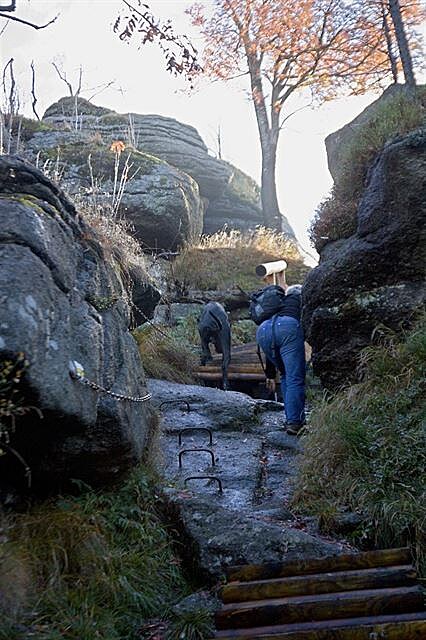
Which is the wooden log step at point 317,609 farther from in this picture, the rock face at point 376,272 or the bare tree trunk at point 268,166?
the bare tree trunk at point 268,166

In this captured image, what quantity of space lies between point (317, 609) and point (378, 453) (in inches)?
65.1

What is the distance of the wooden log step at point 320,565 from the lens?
323cm

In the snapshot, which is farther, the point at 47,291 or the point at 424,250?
the point at 424,250

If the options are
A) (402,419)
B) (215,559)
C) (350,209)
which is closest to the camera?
(215,559)

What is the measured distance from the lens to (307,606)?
282 cm

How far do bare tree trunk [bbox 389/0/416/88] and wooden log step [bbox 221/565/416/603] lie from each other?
700 centimetres

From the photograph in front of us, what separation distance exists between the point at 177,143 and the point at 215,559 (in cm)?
1996

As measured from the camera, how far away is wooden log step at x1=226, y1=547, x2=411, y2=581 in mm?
3232

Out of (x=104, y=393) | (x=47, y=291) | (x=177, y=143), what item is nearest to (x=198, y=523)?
(x=104, y=393)

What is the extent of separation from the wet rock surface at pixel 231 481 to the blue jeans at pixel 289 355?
342 mm

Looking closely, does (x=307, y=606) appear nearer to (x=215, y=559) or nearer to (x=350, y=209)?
(x=215, y=559)

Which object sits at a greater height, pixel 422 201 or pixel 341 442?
pixel 422 201

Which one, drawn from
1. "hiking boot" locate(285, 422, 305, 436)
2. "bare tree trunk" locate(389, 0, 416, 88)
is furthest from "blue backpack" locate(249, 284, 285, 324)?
"bare tree trunk" locate(389, 0, 416, 88)

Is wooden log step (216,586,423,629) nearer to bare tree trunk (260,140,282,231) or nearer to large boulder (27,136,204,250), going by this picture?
large boulder (27,136,204,250)
